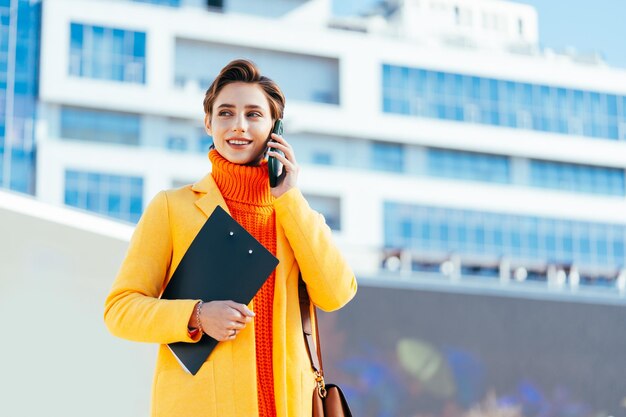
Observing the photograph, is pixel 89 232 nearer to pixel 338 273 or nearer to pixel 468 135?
pixel 338 273

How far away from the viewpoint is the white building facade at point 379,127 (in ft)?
94.8

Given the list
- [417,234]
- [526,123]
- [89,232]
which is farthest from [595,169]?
[89,232]

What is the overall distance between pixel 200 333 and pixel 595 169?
1332 inches

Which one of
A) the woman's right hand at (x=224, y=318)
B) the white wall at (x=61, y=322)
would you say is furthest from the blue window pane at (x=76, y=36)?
the woman's right hand at (x=224, y=318)

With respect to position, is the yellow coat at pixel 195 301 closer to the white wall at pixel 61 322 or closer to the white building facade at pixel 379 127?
the white wall at pixel 61 322

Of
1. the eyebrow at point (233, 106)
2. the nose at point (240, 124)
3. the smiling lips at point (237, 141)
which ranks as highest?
the eyebrow at point (233, 106)

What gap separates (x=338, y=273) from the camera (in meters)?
2.12

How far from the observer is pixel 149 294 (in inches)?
82.6

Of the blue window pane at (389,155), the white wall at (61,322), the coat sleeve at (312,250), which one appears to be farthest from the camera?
the blue window pane at (389,155)

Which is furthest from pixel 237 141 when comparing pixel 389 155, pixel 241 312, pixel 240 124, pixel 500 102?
pixel 500 102

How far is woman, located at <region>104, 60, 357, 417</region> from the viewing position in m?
2.00

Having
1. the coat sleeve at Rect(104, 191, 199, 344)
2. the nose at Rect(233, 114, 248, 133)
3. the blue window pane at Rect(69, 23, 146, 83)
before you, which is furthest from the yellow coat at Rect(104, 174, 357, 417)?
the blue window pane at Rect(69, 23, 146, 83)

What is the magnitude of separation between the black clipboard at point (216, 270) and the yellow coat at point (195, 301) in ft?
0.09

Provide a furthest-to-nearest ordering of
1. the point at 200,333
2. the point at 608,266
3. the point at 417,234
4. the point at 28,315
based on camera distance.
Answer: the point at 608,266
the point at 417,234
the point at 28,315
the point at 200,333
